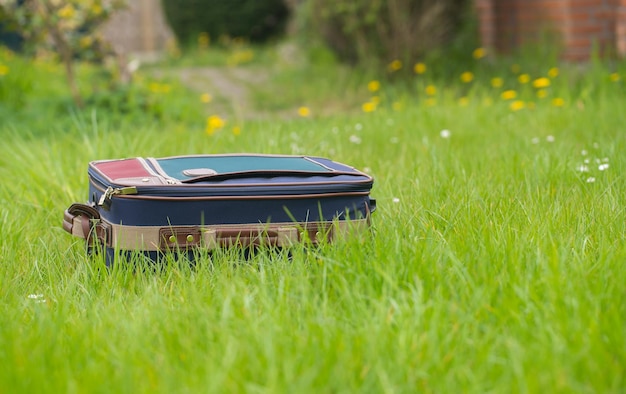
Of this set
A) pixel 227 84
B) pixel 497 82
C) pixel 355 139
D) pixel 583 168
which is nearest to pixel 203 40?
pixel 227 84

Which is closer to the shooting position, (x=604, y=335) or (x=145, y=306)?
(x=604, y=335)

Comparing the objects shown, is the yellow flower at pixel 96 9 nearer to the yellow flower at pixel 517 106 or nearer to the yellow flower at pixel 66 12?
the yellow flower at pixel 66 12

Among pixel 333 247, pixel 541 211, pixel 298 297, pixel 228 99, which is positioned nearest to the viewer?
pixel 298 297

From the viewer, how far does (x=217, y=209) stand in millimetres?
2193

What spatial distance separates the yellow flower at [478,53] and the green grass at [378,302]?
351cm

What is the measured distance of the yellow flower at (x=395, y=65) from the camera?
6465 millimetres

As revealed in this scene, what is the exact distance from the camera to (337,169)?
8.04ft

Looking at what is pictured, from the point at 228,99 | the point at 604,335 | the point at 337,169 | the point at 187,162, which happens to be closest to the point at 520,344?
the point at 604,335

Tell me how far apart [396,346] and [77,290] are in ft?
3.21

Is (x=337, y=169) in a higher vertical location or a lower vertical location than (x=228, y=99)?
higher

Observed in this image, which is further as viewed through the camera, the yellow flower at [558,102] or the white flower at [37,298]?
the yellow flower at [558,102]

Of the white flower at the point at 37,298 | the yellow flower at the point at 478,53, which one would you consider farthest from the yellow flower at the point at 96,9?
the white flower at the point at 37,298

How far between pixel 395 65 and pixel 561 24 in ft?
4.27

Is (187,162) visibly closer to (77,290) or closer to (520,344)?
(77,290)
